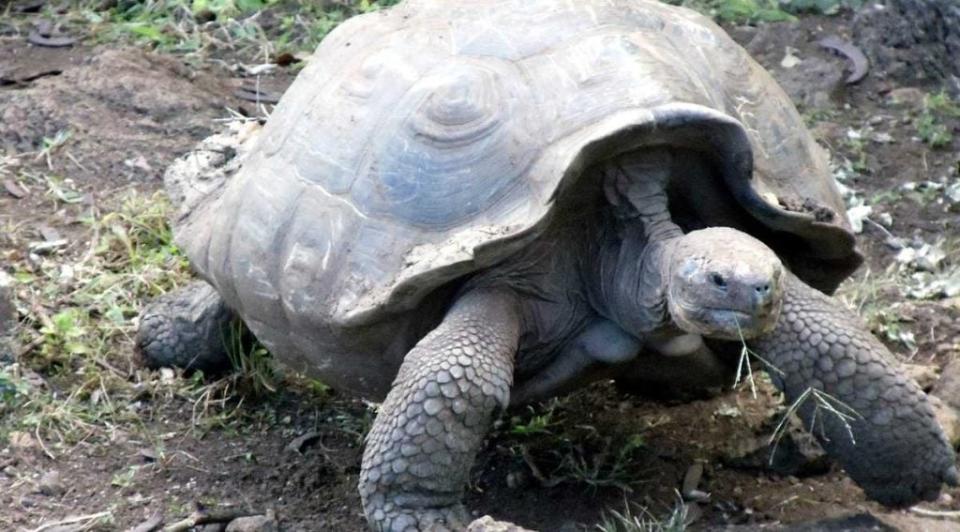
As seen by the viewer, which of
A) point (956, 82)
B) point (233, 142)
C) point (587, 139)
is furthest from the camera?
point (956, 82)

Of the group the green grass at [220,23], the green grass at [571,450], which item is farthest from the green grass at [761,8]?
the green grass at [571,450]

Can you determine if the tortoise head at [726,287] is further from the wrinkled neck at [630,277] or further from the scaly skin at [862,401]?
the scaly skin at [862,401]

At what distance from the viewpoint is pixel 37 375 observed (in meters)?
5.13

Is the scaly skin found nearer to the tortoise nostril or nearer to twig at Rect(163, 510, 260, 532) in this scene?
the tortoise nostril

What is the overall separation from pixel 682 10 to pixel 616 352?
118cm

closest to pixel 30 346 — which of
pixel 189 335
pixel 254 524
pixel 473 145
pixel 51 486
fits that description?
pixel 189 335

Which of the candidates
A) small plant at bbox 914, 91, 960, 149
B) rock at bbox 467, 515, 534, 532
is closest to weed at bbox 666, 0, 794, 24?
small plant at bbox 914, 91, 960, 149

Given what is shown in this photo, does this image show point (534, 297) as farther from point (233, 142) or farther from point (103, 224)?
point (103, 224)

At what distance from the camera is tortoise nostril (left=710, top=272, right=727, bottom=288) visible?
3.51 metres

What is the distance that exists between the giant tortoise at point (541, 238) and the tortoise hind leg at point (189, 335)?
785mm

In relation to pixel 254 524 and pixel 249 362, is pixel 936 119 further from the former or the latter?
pixel 254 524

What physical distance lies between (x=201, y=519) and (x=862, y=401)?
187 cm

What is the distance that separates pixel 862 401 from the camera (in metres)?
3.89

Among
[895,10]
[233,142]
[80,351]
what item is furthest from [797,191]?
[895,10]
